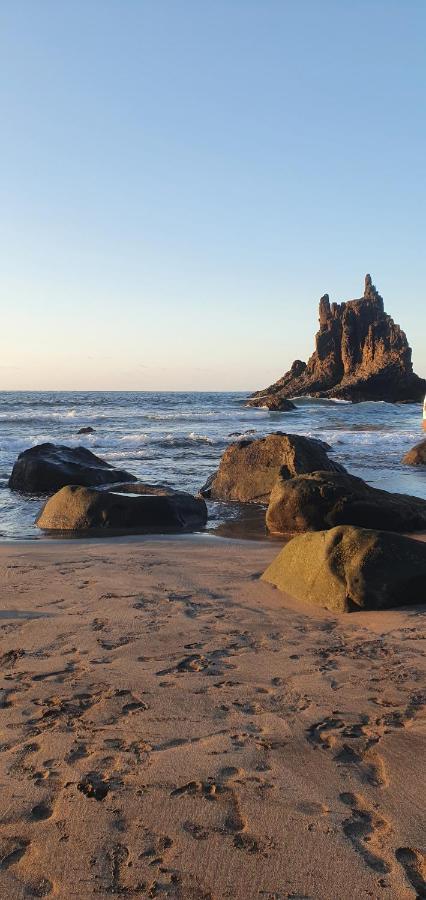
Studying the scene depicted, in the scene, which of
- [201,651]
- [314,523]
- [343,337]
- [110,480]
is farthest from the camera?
[343,337]

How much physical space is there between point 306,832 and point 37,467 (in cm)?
1032

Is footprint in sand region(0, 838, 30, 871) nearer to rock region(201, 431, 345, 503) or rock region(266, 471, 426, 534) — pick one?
rock region(266, 471, 426, 534)

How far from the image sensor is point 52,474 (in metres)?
11.9

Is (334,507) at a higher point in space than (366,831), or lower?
higher

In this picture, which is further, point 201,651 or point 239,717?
point 201,651

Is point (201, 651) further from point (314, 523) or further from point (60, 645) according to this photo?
point (314, 523)

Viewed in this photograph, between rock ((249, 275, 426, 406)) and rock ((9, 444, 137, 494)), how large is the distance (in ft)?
162

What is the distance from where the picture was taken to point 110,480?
11.5 metres

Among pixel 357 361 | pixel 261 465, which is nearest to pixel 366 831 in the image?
pixel 261 465

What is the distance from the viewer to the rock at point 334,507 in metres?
7.82

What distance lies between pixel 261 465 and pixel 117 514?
10.2ft

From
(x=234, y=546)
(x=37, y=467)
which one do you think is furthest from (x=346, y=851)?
(x=37, y=467)

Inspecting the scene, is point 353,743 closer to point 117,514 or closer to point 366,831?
point 366,831

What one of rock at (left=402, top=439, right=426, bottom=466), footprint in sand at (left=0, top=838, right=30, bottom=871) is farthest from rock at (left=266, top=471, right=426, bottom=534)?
rock at (left=402, top=439, right=426, bottom=466)
